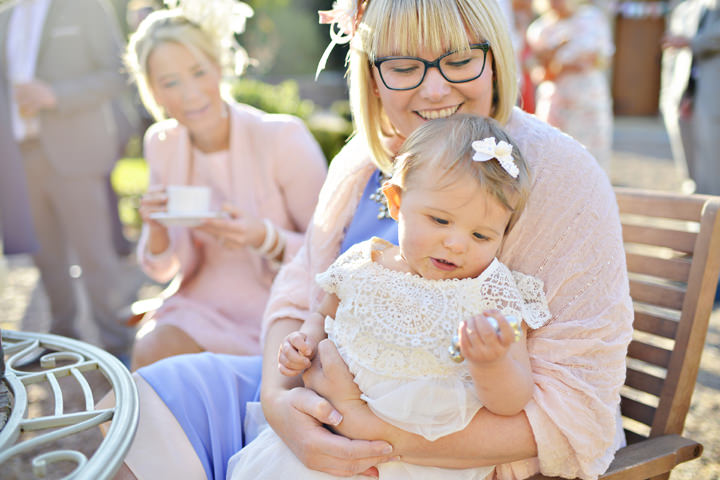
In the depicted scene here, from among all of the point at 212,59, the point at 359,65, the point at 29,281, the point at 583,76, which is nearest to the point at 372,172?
the point at 359,65

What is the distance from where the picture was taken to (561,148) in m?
1.65

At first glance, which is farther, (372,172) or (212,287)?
(212,287)

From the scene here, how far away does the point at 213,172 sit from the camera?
9.76 feet

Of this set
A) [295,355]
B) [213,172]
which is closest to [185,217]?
[213,172]

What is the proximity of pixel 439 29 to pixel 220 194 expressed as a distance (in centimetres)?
158

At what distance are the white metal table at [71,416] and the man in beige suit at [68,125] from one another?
2.46 metres

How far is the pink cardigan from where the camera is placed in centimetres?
146

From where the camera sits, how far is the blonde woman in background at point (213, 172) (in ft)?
8.98

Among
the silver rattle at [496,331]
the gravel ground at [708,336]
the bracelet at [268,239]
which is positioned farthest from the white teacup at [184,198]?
the silver rattle at [496,331]

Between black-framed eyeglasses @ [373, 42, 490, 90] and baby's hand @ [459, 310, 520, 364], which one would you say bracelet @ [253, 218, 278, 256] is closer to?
black-framed eyeglasses @ [373, 42, 490, 90]

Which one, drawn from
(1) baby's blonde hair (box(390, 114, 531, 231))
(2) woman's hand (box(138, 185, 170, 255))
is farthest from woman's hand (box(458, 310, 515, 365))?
(2) woman's hand (box(138, 185, 170, 255))

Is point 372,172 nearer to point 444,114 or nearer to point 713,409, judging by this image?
point 444,114

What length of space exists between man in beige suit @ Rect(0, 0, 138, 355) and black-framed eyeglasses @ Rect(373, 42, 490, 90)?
2945 millimetres

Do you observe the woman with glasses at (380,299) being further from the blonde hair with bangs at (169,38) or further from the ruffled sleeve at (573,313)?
the blonde hair with bangs at (169,38)
